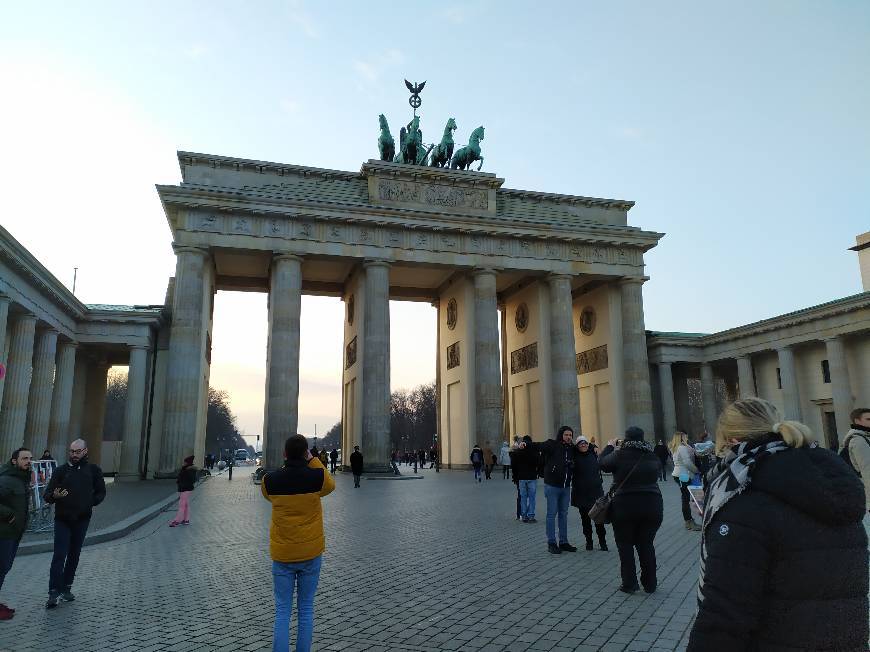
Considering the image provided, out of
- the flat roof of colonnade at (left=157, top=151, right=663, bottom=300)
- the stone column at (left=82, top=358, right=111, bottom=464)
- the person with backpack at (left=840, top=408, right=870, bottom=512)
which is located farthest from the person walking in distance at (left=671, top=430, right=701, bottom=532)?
the stone column at (left=82, top=358, right=111, bottom=464)

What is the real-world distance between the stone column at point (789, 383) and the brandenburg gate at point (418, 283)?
313 inches

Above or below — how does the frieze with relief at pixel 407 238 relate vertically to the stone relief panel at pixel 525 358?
above

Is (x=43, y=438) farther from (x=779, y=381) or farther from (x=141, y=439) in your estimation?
(x=779, y=381)

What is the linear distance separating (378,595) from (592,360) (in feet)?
116

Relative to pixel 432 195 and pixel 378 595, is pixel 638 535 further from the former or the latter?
pixel 432 195

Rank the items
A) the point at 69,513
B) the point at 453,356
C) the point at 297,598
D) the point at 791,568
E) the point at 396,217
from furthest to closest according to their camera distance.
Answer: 1. the point at 453,356
2. the point at 396,217
3. the point at 69,513
4. the point at 297,598
5. the point at 791,568

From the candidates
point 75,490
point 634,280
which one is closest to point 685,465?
point 75,490

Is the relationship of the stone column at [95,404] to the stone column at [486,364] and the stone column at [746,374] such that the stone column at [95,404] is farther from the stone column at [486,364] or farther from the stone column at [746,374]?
the stone column at [746,374]

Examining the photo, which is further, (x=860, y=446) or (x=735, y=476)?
(x=860, y=446)

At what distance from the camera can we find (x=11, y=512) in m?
6.34

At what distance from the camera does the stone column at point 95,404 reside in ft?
120

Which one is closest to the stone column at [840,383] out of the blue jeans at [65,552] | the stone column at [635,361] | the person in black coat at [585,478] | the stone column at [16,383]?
the stone column at [635,361]

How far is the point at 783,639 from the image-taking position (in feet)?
7.09

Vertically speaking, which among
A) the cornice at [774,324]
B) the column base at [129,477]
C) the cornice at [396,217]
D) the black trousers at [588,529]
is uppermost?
the cornice at [396,217]
